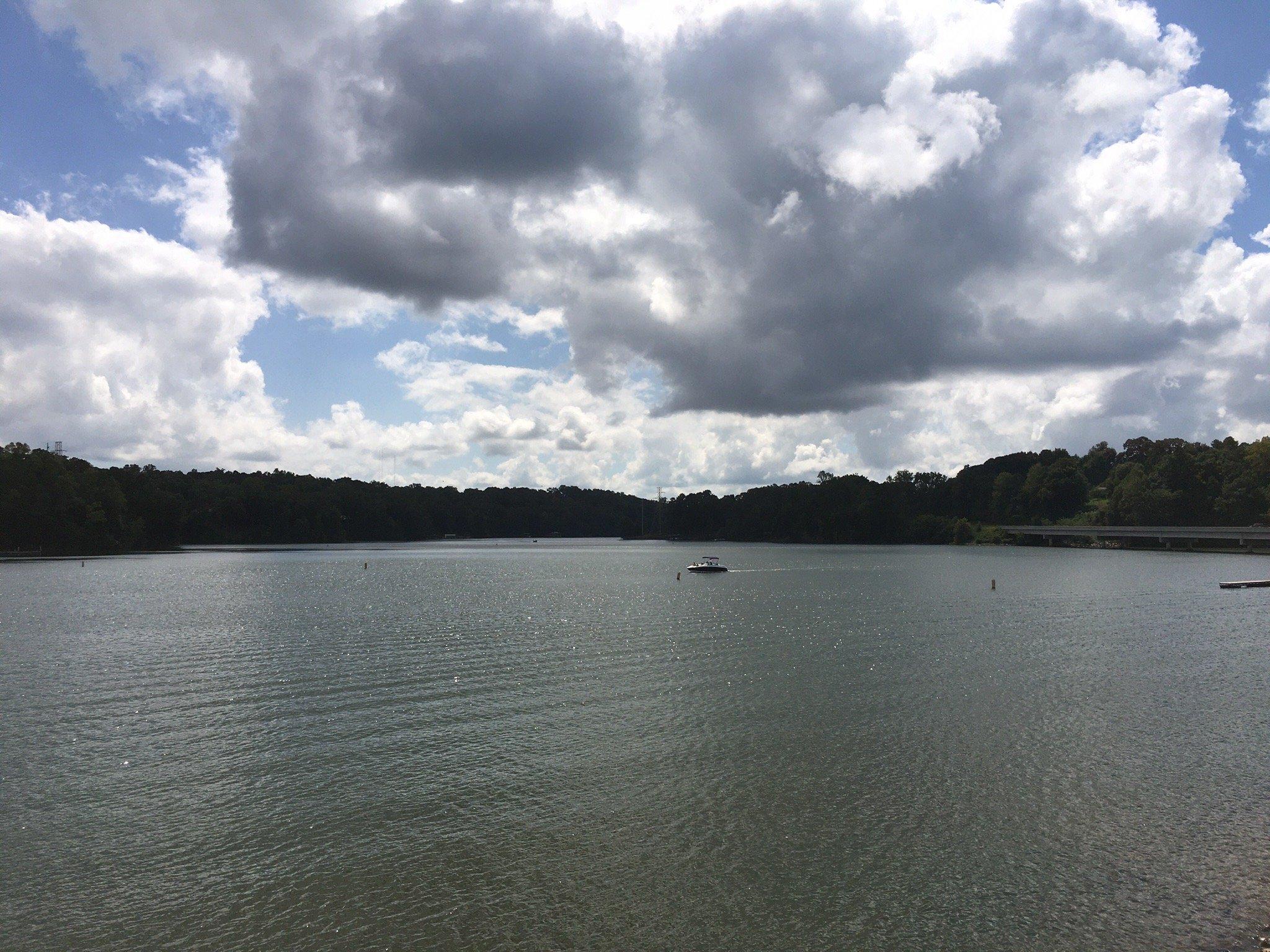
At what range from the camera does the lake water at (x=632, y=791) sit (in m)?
14.4

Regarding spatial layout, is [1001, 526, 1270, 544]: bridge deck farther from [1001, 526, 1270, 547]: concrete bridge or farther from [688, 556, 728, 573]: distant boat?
[688, 556, 728, 573]: distant boat

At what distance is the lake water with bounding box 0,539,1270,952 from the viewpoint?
47.1ft

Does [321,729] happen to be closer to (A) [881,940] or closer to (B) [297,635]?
(A) [881,940]

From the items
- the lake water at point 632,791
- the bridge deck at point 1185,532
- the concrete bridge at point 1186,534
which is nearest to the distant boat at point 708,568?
the lake water at point 632,791

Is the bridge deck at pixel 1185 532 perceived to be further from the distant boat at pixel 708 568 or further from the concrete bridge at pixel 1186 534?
the distant boat at pixel 708 568

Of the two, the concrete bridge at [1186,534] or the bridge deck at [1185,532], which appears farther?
the concrete bridge at [1186,534]

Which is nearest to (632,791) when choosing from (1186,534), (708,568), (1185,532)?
(708,568)

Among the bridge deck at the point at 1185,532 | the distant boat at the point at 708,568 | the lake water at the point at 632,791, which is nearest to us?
the lake water at the point at 632,791

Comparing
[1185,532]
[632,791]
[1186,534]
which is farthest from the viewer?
[1185,532]

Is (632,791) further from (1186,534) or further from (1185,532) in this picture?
(1185,532)

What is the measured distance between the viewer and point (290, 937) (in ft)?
44.5

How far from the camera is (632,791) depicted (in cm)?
2069

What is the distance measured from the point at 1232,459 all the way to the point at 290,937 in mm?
229599

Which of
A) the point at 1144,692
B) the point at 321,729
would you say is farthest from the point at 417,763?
the point at 1144,692
